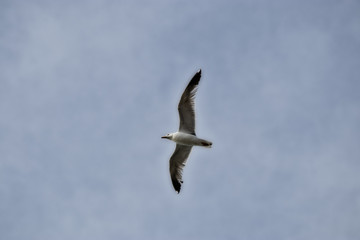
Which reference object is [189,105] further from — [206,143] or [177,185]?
[177,185]

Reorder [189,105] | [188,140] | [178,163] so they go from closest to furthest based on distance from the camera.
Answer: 1. [189,105]
2. [188,140]
3. [178,163]

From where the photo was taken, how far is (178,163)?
72.9 feet

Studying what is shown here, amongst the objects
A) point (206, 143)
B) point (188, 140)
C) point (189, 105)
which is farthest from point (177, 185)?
point (189, 105)

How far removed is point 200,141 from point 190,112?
1079 millimetres

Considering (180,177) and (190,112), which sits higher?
(190,112)

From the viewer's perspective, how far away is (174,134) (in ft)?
70.8

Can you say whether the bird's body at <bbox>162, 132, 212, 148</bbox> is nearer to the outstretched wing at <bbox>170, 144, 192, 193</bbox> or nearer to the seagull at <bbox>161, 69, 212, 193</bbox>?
the seagull at <bbox>161, 69, 212, 193</bbox>

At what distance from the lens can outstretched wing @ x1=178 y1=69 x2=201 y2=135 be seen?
21062 millimetres

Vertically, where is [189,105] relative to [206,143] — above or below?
above

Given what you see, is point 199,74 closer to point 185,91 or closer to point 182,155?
point 185,91

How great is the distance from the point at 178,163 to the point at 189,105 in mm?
2459

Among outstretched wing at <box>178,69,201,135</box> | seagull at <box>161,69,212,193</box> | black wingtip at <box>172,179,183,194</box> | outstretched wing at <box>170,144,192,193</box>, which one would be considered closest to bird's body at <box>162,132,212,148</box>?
seagull at <box>161,69,212,193</box>

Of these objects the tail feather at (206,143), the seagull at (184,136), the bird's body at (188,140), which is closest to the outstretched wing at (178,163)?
the seagull at (184,136)

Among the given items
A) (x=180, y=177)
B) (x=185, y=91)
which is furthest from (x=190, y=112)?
(x=180, y=177)
